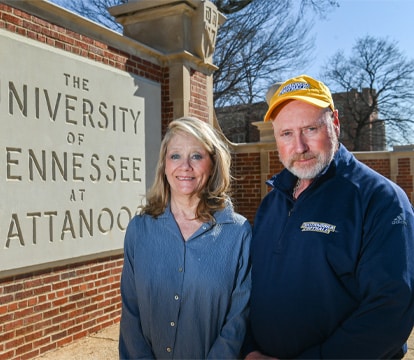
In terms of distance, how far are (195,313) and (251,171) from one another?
22.1 ft

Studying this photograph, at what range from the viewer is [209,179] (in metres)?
2.25

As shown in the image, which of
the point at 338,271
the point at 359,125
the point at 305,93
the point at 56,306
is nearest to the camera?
the point at 338,271

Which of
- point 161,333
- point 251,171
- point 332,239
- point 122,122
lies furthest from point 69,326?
point 251,171

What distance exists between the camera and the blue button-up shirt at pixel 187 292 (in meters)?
2.01

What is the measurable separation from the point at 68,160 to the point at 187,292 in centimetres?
245

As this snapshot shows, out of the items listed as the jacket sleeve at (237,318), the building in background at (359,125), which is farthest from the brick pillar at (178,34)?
the building in background at (359,125)

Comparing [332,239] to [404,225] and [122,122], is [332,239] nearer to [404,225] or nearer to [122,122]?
[404,225]

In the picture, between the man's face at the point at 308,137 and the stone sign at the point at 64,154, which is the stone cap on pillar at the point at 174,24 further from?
the man's face at the point at 308,137

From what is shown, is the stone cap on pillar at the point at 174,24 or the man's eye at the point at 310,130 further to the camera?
the stone cap on pillar at the point at 174,24

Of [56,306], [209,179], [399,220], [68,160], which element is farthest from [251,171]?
[399,220]

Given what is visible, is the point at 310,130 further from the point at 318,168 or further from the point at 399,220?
the point at 399,220

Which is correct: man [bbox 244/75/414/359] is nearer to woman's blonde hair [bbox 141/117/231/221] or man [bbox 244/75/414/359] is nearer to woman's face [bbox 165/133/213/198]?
woman's blonde hair [bbox 141/117/231/221]

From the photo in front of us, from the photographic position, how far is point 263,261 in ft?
6.39

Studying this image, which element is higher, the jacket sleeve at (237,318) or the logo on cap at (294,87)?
the logo on cap at (294,87)
